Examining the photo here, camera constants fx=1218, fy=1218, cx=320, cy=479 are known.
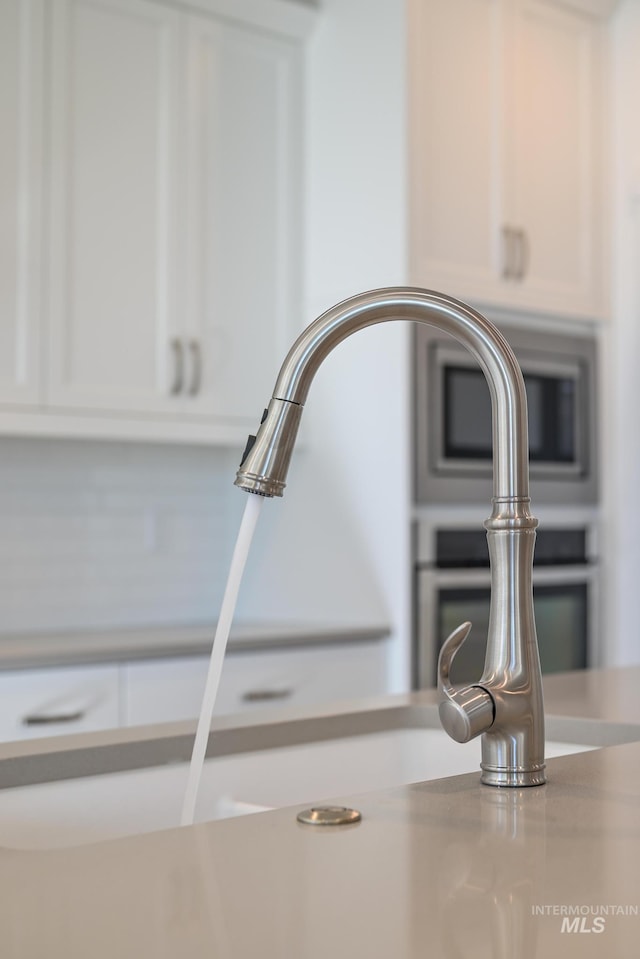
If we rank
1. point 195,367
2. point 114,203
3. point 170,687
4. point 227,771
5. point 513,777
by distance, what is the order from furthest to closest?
point 195,367 → point 114,203 → point 170,687 → point 227,771 → point 513,777

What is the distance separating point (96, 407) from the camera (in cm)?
292

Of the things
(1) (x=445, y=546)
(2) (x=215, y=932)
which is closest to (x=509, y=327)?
(1) (x=445, y=546)

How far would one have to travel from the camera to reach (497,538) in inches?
40.9

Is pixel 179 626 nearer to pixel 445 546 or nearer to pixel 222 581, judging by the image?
pixel 222 581

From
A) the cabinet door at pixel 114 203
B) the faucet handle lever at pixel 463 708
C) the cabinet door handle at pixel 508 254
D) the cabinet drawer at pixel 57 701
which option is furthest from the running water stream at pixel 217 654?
the cabinet door handle at pixel 508 254

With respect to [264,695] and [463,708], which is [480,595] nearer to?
[264,695]

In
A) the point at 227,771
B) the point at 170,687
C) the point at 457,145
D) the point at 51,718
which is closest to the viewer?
the point at 227,771

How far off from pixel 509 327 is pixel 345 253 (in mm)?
495

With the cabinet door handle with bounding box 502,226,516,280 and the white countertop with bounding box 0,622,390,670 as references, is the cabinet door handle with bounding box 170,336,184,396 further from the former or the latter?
the cabinet door handle with bounding box 502,226,516,280

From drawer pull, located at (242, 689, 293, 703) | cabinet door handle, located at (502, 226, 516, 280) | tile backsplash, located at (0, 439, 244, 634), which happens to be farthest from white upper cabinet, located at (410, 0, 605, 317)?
drawer pull, located at (242, 689, 293, 703)

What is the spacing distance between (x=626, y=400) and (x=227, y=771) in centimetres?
245

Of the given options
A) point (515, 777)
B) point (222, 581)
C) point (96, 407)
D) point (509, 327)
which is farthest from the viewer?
point (222, 581)

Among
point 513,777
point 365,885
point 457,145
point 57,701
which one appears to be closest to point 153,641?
point 57,701

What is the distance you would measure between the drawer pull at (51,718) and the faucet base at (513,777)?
5.42ft
